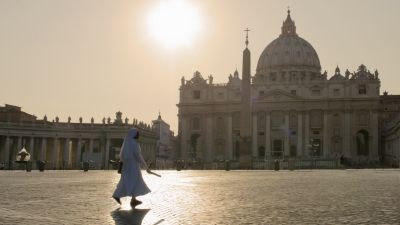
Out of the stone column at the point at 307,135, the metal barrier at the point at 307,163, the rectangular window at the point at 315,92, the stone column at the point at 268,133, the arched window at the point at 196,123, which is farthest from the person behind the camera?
the arched window at the point at 196,123

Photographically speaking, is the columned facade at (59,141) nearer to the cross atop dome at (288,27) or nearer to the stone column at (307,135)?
the stone column at (307,135)

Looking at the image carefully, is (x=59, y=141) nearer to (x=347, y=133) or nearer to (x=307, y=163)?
(x=307, y=163)

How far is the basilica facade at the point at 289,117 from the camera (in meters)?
102

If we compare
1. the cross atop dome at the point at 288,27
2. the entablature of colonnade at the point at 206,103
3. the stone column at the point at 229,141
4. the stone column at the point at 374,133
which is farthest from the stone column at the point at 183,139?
the cross atop dome at the point at 288,27

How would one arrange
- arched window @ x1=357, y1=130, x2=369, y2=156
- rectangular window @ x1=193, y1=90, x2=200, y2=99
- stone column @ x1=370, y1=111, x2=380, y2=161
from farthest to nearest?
rectangular window @ x1=193, y1=90, x2=200, y2=99 → arched window @ x1=357, y1=130, x2=369, y2=156 → stone column @ x1=370, y1=111, x2=380, y2=161

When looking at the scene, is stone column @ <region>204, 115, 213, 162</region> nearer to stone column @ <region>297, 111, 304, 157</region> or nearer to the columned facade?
stone column @ <region>297, 111, 304, 157</region>

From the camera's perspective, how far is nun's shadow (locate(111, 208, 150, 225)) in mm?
10334

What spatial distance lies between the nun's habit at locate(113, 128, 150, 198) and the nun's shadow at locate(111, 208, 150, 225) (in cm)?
84

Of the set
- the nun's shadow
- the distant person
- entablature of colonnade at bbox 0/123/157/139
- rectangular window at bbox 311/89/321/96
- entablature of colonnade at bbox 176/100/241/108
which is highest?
rectangular window at bbox 311/89/321/96

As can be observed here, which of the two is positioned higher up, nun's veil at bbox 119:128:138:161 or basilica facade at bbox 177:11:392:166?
basilica facade at bbox 177:11:392:166

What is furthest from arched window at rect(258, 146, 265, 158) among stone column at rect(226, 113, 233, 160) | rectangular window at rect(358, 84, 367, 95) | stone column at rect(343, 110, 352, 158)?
rectangular window at rect(358, 84, 367, 95)

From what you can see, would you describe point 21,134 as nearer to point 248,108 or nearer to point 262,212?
point 248,108

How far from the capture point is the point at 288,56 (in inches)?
4951

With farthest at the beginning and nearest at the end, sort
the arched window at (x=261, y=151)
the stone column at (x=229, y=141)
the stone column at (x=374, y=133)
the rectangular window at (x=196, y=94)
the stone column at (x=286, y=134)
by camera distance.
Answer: the rectangular window at (x=196, y=94) → the arched window at (x=261, y=151) → the stone column at (x=229, y=141) → the stone column at (x=286, y=134) → the stone column at (x=374, y=133)
